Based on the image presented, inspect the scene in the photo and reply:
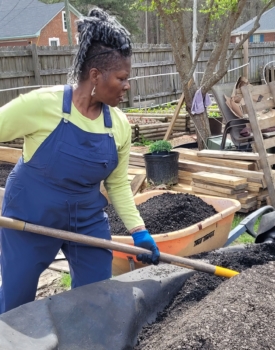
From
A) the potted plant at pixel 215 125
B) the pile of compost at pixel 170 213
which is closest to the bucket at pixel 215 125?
the potted plant at pixel 215 125

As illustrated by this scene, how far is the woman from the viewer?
2.35 meters

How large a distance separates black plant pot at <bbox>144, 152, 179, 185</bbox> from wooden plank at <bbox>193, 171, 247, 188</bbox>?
33 cm

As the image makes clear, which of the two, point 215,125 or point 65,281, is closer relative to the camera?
point 65,281

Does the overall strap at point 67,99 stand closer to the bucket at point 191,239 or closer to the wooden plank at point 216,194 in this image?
the bucket at point 191,239

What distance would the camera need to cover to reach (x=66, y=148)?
237 cm

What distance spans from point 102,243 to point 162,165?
3263mm

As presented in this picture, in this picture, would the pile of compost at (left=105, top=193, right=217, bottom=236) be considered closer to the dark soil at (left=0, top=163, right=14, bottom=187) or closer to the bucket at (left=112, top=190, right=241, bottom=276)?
the bucket at (left=112, top=190, right=241, bottom=276)

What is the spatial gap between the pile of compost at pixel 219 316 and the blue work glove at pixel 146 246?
288 mm

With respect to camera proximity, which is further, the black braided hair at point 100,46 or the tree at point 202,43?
the tree at point 202,43

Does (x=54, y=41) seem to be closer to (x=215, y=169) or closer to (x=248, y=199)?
(x=215, y=169)

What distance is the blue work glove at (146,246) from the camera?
2.76 meters

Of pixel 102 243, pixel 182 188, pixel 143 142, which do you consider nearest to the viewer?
pixel 102 243

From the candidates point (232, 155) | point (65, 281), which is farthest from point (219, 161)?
point (65, 281)

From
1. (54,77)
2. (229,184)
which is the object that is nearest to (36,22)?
(54,77)
